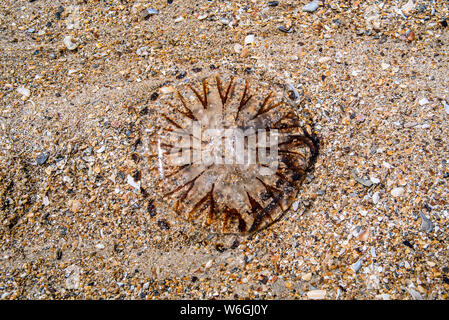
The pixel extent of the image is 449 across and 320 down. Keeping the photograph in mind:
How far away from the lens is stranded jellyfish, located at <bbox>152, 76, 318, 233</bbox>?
2.45 m

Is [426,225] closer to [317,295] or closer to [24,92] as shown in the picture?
[317,295]

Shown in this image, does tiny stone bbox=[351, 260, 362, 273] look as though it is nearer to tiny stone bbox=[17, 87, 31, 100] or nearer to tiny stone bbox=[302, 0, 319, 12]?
tiny stone bbox=[302, 0, 319, 12]

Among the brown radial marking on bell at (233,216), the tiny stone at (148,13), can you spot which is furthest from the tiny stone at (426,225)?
the tiny stone at (148,13)

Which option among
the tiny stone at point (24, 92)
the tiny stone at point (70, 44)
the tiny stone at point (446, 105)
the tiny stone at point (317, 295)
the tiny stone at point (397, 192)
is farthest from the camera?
the tiny stone at point (70, 44)

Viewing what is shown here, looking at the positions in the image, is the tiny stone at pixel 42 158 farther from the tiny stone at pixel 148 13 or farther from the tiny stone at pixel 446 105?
the tiny stone at pixel 446 105

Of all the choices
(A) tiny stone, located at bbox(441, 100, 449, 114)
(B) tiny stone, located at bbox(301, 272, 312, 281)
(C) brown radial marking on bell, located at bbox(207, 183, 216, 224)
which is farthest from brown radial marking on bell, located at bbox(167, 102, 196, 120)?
(A) tiny stone, located at bbox(441, 100, 449, 114)

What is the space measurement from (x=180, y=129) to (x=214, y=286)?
1.15m

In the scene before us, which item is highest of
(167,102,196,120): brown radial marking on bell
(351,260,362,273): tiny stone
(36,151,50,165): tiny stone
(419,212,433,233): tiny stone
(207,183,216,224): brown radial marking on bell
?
(167,102,196,120): brown radial marking on bell

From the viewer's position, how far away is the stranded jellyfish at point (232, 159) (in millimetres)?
2447

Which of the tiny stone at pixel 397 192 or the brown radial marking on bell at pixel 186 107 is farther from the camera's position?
the brown radial marking on bell at pixel 186 107

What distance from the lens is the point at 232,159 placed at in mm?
2430

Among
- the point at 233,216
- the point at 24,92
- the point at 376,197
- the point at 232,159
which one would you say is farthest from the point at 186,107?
the point at 376,197

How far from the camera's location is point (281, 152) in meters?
2.54

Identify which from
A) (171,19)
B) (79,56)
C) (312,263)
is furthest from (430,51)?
(79,56)
